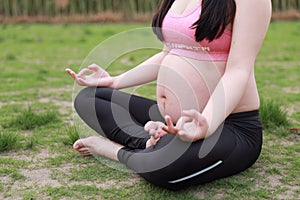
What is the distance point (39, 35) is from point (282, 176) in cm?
703

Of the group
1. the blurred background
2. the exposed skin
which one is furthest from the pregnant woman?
the blurred background

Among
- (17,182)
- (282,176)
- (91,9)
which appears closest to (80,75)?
(17,182)

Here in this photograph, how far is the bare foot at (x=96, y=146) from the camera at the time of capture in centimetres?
229

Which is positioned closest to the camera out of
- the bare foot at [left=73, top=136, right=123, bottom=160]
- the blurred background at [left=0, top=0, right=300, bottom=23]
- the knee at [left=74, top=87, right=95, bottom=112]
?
the bare foot at [left=73, top=136, right=123, bottom=160]

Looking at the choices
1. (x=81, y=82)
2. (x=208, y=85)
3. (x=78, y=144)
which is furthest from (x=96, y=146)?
(x=208, y=85)

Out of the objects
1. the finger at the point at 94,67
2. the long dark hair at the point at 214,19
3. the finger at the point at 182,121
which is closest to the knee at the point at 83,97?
the finger at the point at 94,67

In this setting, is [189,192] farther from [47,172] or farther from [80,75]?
[80,75]

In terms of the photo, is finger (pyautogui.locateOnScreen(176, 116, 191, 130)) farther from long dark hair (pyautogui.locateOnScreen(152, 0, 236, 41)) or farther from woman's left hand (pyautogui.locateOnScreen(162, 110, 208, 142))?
long dark hair (pyautogui.locateOnScreen(152, 0, 236, 41))

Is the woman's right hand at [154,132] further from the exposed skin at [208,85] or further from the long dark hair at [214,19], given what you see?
the long dark hair at [214,19]

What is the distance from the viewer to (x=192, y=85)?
6.52 ft

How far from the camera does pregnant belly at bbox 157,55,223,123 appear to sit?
198 centimetres

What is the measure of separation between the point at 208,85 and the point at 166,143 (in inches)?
12.7

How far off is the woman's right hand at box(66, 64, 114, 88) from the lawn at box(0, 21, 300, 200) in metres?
0.35

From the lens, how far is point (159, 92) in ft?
→ 6.96
